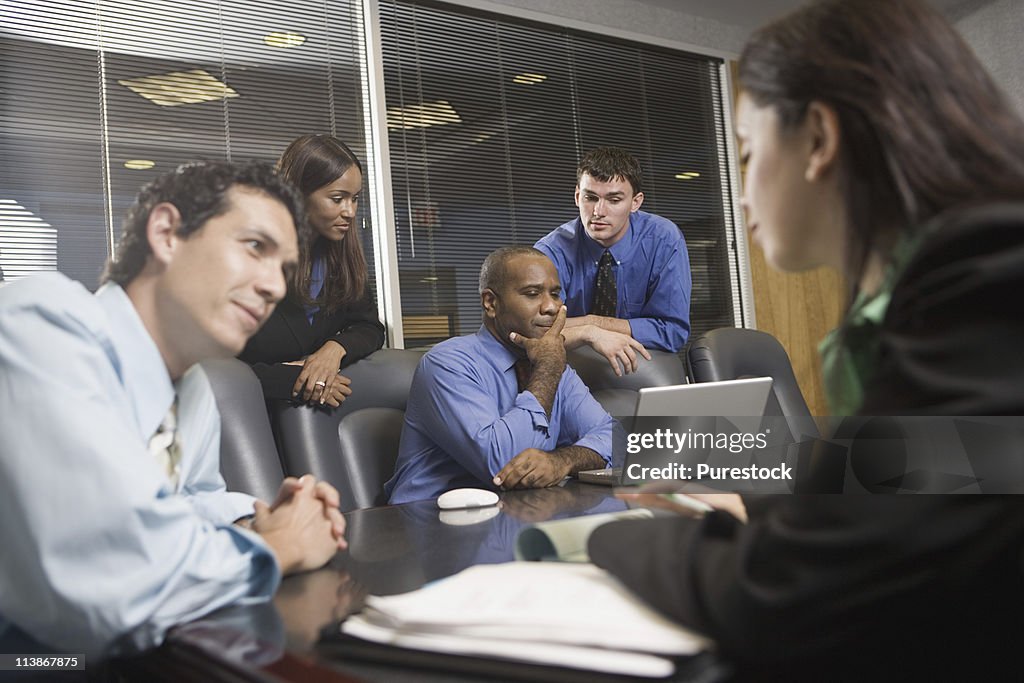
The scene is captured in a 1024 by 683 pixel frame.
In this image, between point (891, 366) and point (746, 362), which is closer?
point (891, 366)

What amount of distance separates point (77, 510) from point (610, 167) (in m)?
2.86

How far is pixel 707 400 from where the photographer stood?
1543mm

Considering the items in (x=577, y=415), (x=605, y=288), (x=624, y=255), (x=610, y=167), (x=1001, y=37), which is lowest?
(x=577, y=415)

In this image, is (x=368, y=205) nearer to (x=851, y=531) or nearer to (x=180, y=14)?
(x=180, y=14)

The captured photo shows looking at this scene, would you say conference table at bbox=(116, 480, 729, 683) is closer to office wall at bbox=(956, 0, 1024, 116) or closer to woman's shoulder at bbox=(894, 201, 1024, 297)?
woman's shoulder at bbox=(894, 201, 1024, 297)

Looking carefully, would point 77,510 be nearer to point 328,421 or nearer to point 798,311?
point 328,421

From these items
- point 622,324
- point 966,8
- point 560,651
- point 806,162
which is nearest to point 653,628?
point 560,651

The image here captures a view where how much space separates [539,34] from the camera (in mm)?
4207

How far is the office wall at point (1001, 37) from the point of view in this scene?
4641mm

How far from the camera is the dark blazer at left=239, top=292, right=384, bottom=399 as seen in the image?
230cm

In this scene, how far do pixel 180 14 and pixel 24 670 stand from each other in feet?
9.66

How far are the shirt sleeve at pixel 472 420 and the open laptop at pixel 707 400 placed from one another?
0.65m

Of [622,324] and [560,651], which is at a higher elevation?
[622,324]

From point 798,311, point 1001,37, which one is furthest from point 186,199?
point 1001,37
